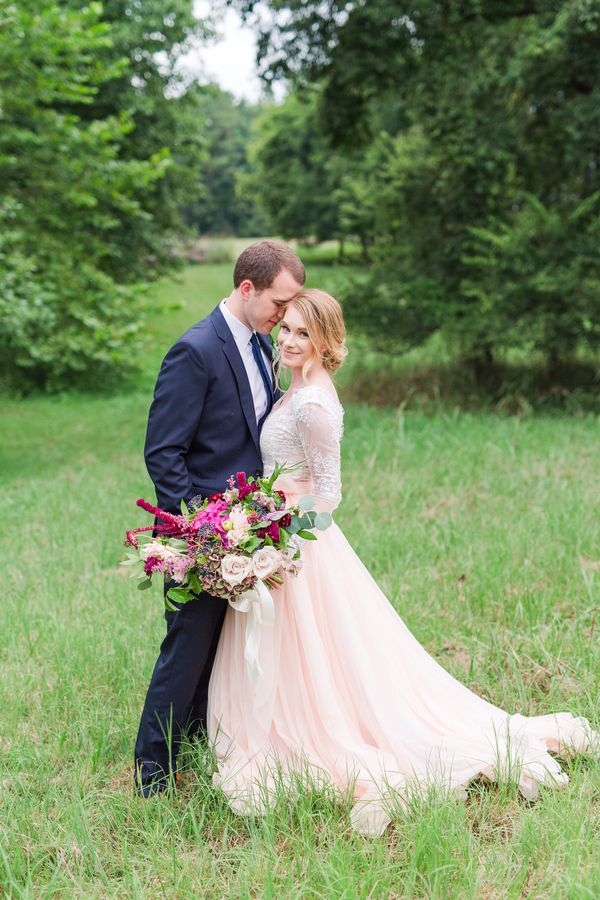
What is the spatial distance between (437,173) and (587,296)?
3540mm

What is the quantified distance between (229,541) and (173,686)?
748 mm

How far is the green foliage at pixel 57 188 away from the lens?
357 inches

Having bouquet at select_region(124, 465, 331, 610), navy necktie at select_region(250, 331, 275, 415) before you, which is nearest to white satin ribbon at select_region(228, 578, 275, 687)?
bouquet at select_region(124, 465, 331, 610)

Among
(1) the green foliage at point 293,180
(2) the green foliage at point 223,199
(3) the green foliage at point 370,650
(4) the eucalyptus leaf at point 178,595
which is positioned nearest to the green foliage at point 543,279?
(3) the green foliage at point 370,650

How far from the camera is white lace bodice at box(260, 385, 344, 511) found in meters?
3.06

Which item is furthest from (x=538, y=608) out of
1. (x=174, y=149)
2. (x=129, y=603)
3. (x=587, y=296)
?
(x=174, y=149)

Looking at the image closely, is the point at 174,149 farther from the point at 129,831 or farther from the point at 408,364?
the point at 129,831

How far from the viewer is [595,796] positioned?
3023mm

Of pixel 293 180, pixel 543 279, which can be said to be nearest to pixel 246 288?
pixel 543 279

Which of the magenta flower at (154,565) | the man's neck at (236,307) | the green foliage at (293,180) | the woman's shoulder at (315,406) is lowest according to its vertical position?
the magenta flower at (154,565)

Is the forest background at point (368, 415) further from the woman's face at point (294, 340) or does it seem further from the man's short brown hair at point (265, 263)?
the man's short brown hair at point (265, 263)

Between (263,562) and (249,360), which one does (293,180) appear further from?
(263,562)

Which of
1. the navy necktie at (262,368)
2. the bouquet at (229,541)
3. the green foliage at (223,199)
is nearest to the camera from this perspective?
the bouquet at (229,541)

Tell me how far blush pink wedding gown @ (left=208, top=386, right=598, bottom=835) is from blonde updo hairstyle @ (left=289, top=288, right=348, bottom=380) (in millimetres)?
155
